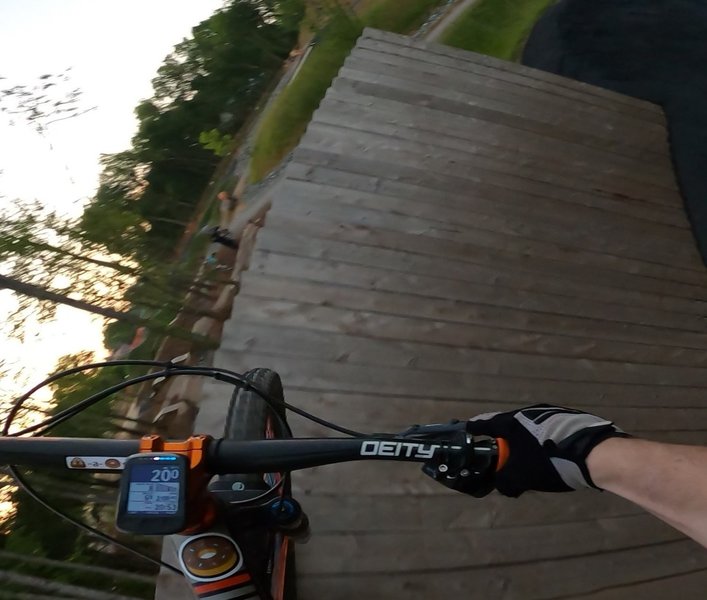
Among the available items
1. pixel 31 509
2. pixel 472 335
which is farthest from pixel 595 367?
pixel 31 509

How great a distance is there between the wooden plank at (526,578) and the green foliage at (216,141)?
174 inches

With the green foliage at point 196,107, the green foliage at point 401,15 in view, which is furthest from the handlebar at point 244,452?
the green foliage at point 401,15

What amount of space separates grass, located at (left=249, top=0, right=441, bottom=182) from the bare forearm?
14.0ft

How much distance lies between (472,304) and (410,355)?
1.19ft

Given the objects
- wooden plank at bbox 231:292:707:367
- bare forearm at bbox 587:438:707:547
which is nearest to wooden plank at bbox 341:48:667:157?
wooden plank at bbox 231:292:707:367

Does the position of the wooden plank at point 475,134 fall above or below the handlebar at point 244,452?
below

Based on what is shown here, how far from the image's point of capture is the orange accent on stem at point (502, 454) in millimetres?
951

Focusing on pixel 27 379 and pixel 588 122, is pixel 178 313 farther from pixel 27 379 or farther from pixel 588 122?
pixel 588 122

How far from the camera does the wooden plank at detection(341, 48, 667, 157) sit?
279 centimetres

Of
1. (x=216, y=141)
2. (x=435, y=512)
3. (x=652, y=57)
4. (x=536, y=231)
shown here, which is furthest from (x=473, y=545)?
(x=216, y=141)

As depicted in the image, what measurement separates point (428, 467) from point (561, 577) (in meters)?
0.87

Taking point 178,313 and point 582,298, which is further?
point 178,313

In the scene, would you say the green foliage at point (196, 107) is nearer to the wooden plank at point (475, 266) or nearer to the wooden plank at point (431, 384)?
the wooden plank at point (475, 266)

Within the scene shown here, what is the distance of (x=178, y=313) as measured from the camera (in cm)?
277
